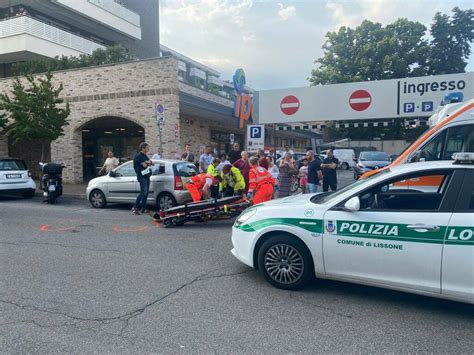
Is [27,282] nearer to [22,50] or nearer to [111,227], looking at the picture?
[111,227]

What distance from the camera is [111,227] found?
7.59m

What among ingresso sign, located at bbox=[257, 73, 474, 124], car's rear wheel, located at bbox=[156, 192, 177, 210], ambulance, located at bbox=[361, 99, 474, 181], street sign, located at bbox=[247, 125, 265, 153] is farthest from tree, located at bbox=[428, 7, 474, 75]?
car's rear wheel, located at bbox=[156, 192, 177, 210]

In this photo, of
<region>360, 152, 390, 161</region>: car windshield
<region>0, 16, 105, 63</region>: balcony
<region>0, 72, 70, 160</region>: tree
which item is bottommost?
<region>360, 152, 390, 161</region>: car windshield

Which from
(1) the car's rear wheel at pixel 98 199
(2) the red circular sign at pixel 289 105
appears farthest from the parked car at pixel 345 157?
(1) the car's rear wheel at pixel 98 199

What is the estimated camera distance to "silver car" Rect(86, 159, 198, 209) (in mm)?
9102

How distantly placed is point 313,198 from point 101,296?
2.84 metres

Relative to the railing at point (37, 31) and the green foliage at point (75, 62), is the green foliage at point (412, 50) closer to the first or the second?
the green foliage at point (75, 62)

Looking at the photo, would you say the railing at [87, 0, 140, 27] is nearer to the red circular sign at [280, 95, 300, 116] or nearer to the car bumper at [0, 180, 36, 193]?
the car bumper at [0, 180, 36, 193]

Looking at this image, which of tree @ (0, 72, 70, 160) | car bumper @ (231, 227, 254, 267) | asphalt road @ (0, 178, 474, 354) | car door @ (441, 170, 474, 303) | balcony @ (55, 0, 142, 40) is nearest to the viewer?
asphalt road @ (0, 178, 474, 354)

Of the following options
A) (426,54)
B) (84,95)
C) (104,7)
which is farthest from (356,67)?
(84,95)

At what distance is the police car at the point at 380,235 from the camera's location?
11.0ft

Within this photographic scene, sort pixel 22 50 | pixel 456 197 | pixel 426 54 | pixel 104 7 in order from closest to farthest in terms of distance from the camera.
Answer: pixel 456 197, pixel 22 50, pixel 104 7, pixel 426 54

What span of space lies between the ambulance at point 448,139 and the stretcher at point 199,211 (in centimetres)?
283

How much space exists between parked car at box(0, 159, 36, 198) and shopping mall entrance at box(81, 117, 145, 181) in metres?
5.18
